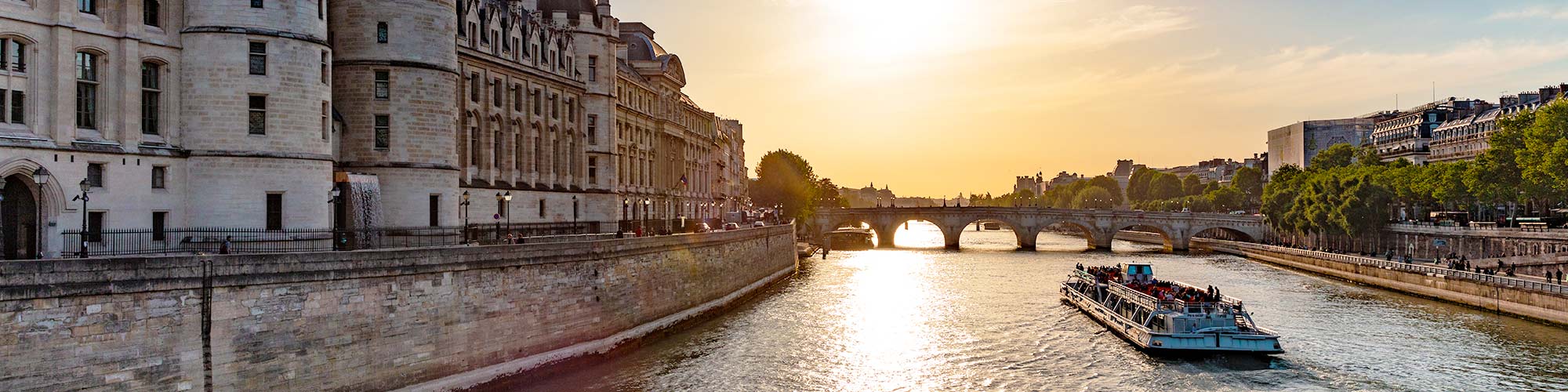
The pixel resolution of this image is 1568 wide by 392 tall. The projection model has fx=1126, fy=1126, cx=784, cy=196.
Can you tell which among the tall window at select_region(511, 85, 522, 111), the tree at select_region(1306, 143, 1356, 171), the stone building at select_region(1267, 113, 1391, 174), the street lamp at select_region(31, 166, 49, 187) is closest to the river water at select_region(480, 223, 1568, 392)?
the street lamp at select_region(31, 166, 49, 187)

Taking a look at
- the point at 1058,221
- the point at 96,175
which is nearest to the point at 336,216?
the point at 96,175

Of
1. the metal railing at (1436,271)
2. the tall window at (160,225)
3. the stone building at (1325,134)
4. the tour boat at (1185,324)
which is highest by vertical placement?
the stone building at (1325,134)

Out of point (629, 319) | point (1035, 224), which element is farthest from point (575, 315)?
point (1035, 224)

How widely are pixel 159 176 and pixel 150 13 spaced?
454 cm

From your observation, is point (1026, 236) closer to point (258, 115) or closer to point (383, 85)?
point (383, 85)

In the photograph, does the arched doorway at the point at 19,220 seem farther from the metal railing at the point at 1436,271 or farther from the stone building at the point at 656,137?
the metal railing at the point at 1436,271

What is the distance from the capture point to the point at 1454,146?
118 m

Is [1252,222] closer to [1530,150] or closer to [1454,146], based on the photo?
[1454,146]

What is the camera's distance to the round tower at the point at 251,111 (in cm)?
3166

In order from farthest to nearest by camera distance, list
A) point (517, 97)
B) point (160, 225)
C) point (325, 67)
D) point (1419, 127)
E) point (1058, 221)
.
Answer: point (1419, 127) < point (1058, 221) < point (517, 97) < point (325, 67) < point (160, 225)

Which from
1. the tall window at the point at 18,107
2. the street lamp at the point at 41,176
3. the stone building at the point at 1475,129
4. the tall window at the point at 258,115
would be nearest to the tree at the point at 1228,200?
the stone building at the point at 1475,129

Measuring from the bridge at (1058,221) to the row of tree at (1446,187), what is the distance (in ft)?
26.1

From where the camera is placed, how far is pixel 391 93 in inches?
1598

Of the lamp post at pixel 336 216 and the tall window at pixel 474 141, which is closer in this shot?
the lamp post at pixel 336 216
